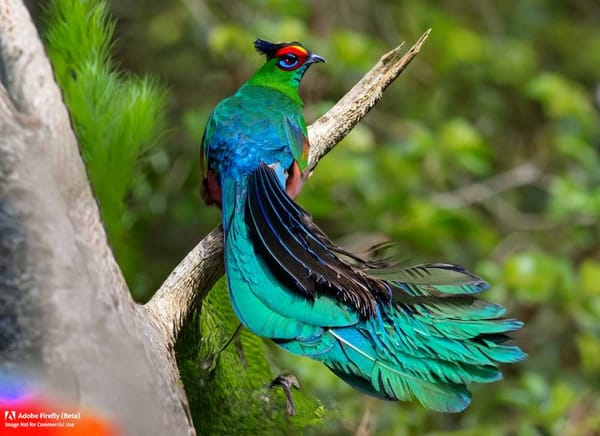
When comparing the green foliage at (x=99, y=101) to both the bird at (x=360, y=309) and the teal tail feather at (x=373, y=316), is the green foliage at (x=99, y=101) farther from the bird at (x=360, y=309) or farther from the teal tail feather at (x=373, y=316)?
the teal tail feather at (x=373, y=316)

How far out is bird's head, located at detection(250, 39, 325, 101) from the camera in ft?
6.78

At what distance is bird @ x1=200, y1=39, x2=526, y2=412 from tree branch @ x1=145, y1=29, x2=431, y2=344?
0.07 m

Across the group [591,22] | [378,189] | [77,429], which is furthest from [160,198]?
[591,22]

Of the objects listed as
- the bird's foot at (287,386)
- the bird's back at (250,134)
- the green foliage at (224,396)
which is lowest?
the green foliage at (224,396)

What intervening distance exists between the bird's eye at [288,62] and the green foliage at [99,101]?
1.26 ft

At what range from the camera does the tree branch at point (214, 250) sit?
147 cm

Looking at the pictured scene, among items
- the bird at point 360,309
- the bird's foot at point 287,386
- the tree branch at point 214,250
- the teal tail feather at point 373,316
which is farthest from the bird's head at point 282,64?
the bird's foot at point 287,386

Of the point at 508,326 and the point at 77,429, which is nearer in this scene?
the point at 77,429

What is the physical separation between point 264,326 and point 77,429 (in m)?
0.33

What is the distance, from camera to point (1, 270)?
107 cm

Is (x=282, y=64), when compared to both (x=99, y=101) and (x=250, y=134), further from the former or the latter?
(x=99, y=101)

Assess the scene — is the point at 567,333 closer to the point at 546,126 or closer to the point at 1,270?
the point at 546,126

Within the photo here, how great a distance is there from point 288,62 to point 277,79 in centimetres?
5

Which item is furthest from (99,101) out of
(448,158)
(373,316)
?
(448,158)
